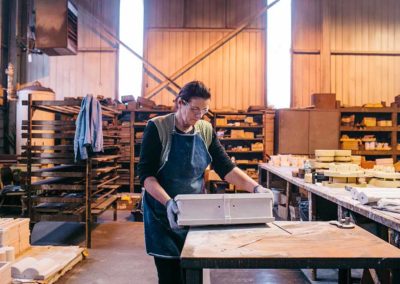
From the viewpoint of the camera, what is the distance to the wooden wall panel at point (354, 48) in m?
8.80

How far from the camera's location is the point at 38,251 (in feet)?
13.2

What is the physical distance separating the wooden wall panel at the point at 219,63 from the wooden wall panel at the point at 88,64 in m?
0.93

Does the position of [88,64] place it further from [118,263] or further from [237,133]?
[118,263]

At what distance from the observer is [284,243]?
1566 millimetres

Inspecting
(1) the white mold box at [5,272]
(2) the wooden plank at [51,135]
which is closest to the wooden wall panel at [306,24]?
(2) the wooden plank at [51,135]

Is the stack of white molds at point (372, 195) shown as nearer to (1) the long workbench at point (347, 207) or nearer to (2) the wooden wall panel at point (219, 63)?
(1) the long workbench at point (347, 207)

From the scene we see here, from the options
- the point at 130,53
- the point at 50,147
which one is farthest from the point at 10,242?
the point at 130,53

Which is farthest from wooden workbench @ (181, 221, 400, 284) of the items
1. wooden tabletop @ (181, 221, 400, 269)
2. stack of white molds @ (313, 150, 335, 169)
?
stack of white molds @ (313, 150, 335, 169)

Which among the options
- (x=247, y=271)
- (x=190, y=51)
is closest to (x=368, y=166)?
(x=247, y=271)

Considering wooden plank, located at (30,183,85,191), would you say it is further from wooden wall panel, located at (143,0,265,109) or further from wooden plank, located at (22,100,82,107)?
wooden wall panel, located at (143,0,265,109)

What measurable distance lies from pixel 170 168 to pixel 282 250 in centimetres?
79

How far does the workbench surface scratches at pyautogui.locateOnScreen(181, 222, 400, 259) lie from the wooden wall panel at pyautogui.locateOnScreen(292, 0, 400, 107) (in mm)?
7379

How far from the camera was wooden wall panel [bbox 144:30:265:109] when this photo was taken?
28.9ft

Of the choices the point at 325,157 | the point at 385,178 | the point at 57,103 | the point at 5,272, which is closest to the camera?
the point at 5,272
